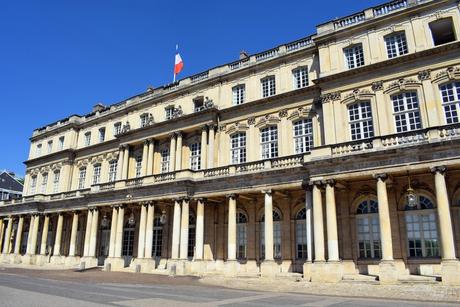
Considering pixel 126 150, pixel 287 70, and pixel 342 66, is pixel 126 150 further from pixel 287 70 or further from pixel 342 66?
pixel 342 66

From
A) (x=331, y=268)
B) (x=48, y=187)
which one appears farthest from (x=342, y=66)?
(x=48, y=187)

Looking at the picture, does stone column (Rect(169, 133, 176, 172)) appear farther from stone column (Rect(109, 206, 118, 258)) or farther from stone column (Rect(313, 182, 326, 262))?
stone column (Rect(313, 182, 326, 262))

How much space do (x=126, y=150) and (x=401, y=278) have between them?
25.2m

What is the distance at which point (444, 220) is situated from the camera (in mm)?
17188

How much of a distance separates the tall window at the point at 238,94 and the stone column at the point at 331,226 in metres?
11.7

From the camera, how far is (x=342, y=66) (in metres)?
24.2

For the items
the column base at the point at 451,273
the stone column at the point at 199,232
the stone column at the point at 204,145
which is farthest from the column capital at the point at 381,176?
the stone column at the point at 204,145

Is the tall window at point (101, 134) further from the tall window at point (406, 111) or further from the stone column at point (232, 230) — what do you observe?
the tall window at point (406, 111)

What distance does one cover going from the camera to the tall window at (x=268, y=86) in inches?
1118

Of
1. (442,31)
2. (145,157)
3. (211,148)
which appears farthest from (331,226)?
(145,157)

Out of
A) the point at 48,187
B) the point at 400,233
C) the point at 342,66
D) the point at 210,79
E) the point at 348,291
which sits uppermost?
the point at 210,79

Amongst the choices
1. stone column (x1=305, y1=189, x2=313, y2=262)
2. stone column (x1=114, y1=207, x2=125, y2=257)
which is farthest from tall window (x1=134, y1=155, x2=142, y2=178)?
stone column (x1=305, y1=189, x2=313, y2=262)

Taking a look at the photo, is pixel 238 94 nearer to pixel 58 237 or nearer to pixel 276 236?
pixel 276 236

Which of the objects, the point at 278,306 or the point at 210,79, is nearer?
the point at 278,306
